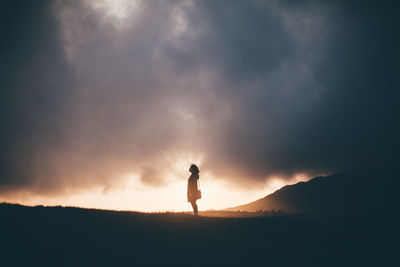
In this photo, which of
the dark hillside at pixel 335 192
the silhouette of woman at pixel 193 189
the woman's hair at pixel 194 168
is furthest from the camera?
the dark hillside at pixel 335 192

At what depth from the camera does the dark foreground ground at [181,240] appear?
33.7 feet

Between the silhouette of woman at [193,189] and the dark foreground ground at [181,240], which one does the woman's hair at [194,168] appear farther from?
the dark foreground ground at [181,240]

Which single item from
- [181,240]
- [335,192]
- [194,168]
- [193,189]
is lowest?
[181,240]

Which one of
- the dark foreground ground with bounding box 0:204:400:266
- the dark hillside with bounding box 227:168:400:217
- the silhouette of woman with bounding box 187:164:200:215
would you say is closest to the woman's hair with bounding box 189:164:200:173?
the silhouette of woman with bounding box 187:164:200:215

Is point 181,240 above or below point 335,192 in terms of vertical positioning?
below

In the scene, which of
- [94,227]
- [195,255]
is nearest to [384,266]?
[195,255]

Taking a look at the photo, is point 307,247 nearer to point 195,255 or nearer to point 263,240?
point 263,240

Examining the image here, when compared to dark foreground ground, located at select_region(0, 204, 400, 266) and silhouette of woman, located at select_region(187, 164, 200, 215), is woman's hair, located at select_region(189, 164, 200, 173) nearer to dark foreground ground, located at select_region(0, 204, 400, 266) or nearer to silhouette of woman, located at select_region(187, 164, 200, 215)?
→ silhouette of woman, located at select_region(187, 164, 200, 215)

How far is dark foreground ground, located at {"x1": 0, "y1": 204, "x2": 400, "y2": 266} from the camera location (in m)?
10.3

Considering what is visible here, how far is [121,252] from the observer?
34.6 ft

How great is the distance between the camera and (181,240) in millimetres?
11758

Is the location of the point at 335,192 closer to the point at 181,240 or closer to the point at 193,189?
the point at 193,189

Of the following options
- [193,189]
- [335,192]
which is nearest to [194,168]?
[193,189]

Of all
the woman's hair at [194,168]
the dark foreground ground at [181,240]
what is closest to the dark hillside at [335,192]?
the woman's hair at [194,168]
